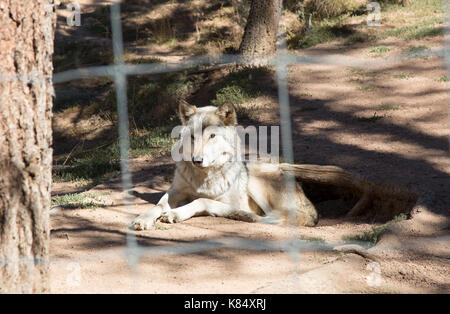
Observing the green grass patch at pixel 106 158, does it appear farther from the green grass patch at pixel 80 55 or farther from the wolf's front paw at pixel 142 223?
the green grass patch at pixel 80 55

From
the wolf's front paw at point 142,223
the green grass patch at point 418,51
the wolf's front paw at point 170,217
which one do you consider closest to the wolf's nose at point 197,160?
the wolf's front paw at point 170,217

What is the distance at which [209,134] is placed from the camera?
197 inches

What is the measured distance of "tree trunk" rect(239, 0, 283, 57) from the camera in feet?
31.5

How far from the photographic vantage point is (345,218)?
5.45m

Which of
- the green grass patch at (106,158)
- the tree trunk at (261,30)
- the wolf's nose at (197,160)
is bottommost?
the green grass patch at (106,158)

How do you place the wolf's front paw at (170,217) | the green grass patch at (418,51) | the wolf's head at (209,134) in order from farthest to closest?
the green grass patch at (418,51)
the wolf's head at (209,134)
the wolf's front paw at (170,217)

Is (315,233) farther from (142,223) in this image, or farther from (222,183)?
(142,223)

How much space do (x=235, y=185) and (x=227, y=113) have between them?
660 mm

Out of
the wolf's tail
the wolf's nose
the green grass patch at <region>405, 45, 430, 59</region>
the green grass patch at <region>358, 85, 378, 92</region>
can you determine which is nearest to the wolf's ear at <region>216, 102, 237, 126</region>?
the wolf's nose

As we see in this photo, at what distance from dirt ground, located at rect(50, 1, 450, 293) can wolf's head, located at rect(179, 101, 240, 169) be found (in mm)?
572

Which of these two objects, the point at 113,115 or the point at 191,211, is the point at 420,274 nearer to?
the point at 191,211

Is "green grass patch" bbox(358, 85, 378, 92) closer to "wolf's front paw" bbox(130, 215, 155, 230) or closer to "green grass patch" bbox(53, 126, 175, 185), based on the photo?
"green grass patch" bbox(53, 126, 175, 185)

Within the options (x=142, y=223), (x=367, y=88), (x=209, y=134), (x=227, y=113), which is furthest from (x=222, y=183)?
(x=367, y=88)

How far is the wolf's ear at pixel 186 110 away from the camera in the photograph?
201 inches
